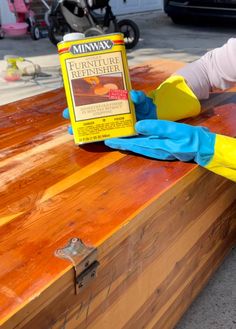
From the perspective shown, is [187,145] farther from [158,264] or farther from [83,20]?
[83,20]

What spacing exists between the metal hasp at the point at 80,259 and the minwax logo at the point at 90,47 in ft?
1.85

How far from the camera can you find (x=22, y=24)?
585 cm

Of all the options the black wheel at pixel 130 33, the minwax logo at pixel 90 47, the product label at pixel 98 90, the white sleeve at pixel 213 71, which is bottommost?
the black wheel at pixel 130 33

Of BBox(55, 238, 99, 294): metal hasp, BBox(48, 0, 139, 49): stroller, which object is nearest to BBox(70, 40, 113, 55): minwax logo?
BBox(55, 238, 99, 294): metal hasp

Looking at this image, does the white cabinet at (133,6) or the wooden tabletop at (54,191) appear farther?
→ the white cabinet at (133,6)

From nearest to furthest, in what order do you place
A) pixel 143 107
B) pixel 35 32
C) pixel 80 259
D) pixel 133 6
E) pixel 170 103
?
pixel 80 259 → pixel 143 107 → pixel 170 103 → pixel 35 32 → pixel 133 6

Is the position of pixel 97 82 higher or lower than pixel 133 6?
higher

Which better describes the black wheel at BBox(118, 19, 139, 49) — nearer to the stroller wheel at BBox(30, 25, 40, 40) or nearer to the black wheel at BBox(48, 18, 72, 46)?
the black wheel at BBox(48, 18, 72, 46)

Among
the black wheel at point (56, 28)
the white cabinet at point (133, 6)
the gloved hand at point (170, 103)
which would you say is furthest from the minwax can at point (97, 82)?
the white cabinet at point (133, 6)

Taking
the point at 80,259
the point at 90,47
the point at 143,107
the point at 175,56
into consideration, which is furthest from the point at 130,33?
the point at 80,259

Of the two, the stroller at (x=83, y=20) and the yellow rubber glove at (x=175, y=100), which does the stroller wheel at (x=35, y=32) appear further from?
the yellow rubber glove at (x=175, y=100)

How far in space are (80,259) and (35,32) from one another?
5466mm

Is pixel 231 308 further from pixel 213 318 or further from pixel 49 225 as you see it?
pixel 49 225

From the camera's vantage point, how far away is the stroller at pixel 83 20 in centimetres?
463
